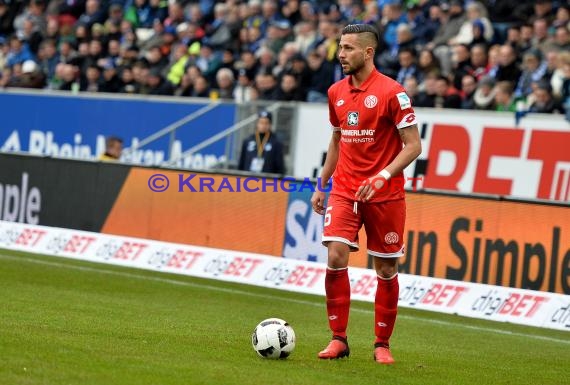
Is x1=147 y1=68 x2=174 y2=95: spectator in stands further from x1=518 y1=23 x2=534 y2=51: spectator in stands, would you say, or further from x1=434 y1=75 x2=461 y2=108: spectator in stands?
x1=518 y1=23 x2=534 y2=51: spectator in stands

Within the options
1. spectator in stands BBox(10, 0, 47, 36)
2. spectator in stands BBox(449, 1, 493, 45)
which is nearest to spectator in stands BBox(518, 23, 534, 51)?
spectator in stands BBox(449, 1, 493, 45)

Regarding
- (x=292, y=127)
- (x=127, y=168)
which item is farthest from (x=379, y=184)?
(x=292, y=127)

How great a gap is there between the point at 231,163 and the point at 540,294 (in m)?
9.87

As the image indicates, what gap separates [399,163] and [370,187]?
0.95ft

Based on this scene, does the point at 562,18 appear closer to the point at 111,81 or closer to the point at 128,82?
the point at 128,82

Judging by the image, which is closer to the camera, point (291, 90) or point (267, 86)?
point (291, 90)

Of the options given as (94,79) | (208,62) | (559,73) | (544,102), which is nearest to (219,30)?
(208,62)

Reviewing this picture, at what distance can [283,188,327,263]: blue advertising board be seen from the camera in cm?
1596

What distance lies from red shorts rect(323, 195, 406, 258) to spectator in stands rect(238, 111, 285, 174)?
35.4 ft

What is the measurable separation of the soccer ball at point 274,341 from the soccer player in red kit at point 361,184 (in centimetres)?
33

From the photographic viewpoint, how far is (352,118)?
9.10 meters

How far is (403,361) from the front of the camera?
31.0 feet

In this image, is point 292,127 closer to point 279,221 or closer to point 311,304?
point 279,221

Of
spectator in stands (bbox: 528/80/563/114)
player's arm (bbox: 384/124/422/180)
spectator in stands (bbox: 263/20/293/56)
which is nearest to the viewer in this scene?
player's arm (bbox: 384/124/422/180)
